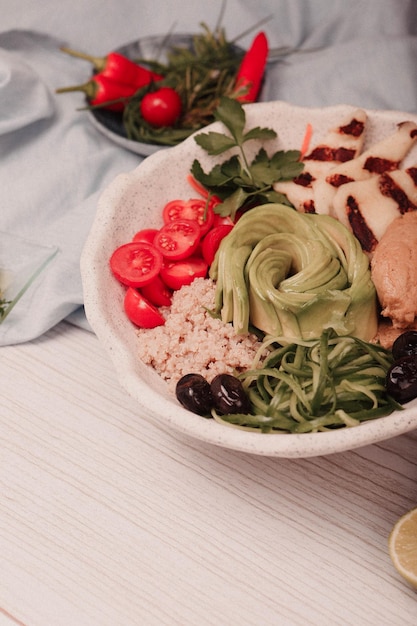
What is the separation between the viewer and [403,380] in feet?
7.11

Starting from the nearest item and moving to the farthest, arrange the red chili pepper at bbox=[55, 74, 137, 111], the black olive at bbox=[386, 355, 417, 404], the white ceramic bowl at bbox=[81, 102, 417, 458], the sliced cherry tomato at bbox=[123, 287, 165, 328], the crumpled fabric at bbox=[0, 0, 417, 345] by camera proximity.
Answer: the white ceramic bowl at bbox=[81, 102, 417, 458]
the black olive at bbox=[386, 355, 417, 404]
the sliced cherry tomato at bbox=[123, 287, 165, 328]
the crumpled fabric at bbox=[0, 0, 417, 345]
the red chili pepper at bbox=[55, 74, 137, 111]

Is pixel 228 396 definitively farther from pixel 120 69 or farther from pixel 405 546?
pixel 120 69

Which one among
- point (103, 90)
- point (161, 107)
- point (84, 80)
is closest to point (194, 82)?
point (161, 107)

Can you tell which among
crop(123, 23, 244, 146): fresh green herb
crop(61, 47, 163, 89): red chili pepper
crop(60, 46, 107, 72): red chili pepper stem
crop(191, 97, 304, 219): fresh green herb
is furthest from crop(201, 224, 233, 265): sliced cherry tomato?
crop(60, 46, 107, 72): red chili pepper stem

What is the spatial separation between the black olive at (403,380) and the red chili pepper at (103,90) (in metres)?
2.19

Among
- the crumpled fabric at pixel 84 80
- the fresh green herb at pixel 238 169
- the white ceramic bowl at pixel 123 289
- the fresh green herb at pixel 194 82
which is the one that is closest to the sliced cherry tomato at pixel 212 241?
the fresh green herb at pixel 238 169

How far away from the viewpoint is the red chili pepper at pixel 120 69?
3.75 metres

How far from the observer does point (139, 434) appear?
104 inches

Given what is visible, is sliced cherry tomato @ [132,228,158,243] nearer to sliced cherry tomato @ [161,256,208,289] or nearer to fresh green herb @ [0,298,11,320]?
sliced cherry tomato @ [161,256,208,289]

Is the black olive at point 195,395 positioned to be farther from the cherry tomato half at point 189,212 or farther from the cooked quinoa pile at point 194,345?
the cherry tomato half at point 189,212

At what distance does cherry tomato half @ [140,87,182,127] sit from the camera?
357 cm

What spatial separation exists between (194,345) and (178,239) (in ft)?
1.63

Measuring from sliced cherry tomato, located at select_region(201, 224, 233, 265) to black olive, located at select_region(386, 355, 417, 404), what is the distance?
864 mm

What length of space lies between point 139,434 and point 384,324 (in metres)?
1.00
